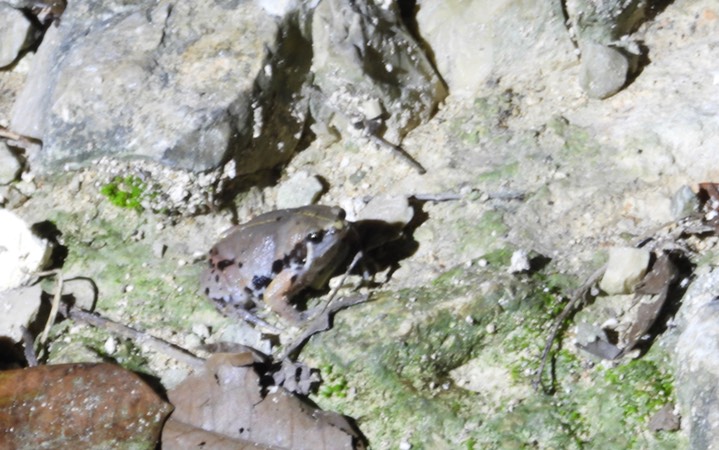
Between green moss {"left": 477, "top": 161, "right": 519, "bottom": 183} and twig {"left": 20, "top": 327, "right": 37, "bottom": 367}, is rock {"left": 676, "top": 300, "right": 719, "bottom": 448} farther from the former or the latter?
twig {"left": 20, "top": 327, "right": 37, "bottom": 367}

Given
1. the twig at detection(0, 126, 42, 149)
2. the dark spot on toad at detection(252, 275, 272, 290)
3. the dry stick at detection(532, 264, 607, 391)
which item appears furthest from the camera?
the twig at detection(0, 126, 42, 149)

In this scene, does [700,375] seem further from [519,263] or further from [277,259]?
[277,259]

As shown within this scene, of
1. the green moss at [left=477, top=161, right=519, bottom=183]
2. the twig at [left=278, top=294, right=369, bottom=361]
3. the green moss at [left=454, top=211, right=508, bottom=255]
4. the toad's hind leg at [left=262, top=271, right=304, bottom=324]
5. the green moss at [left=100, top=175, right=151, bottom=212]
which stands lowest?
the green moss at [left=454, top=211, right=508, bottom=255]

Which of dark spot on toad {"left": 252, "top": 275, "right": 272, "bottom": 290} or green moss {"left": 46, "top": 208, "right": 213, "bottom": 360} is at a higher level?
green moss {"left": 46, "top": 208, "right": 213, "bottom": 360}

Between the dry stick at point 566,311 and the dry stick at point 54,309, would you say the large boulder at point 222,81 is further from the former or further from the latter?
the dry stick at point 566,311

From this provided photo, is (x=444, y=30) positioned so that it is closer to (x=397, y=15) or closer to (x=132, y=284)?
(x=397, y=15)

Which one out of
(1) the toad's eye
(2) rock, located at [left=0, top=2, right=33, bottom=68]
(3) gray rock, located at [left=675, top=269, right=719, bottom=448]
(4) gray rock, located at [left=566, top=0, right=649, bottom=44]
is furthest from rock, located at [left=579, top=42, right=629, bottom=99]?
(2) rock, located at [left=0, top=2, right=33, bottom=68]

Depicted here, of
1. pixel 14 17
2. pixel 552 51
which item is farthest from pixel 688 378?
pixel 14 17
